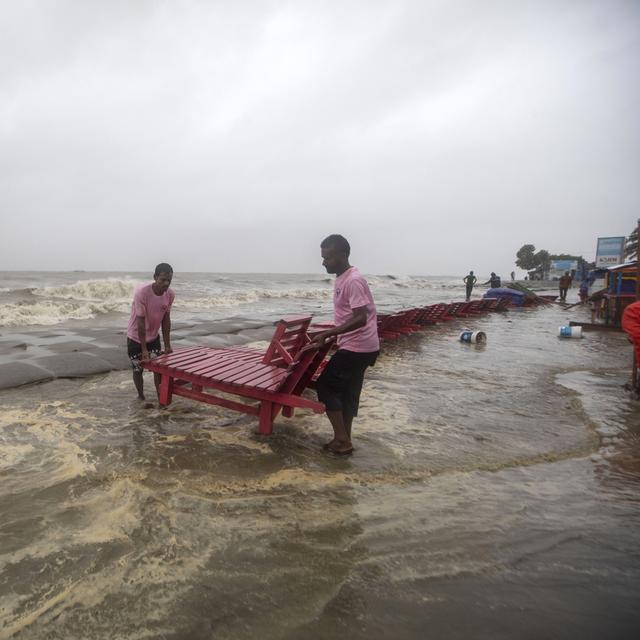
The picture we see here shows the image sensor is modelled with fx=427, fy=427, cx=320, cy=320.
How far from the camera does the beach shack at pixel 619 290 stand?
1263cm

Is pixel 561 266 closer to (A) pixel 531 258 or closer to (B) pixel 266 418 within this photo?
(A) pixel 531 258

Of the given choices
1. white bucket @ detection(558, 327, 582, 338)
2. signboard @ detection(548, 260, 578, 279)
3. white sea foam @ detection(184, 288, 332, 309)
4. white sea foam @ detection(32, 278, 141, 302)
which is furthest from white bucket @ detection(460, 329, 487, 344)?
signboard @ detection(548, 260, 578, 279)

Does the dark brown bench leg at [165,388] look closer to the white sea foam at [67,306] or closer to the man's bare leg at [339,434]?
the man's bare leg at [339,434]

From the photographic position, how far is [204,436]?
4152 mm

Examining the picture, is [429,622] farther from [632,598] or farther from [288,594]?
[632,598]

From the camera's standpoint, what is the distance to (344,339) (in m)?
3.64

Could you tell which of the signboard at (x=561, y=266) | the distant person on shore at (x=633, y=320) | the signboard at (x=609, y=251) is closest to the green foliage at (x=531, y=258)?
the signboard at (x=561, y=266)

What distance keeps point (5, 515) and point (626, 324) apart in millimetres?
6304

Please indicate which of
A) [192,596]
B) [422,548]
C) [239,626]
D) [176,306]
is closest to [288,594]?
[239,626]

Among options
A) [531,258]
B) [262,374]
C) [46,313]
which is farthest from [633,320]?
[531,258]

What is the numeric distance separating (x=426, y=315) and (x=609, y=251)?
14856 mm

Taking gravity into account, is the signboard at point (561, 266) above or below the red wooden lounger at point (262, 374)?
above

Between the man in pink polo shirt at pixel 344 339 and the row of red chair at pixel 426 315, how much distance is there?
613 cm

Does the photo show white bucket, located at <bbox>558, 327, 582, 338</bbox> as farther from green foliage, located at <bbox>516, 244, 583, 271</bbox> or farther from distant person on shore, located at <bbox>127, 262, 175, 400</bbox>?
green foliage, located at <bbox>516, 244, 583, 271</bbox>
